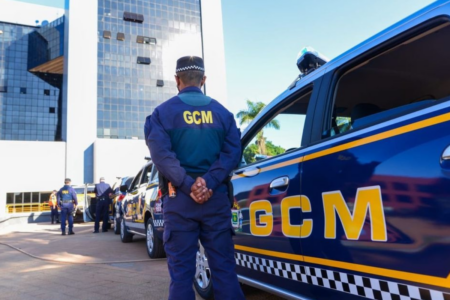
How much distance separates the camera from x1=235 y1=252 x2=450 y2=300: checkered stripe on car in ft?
5.10

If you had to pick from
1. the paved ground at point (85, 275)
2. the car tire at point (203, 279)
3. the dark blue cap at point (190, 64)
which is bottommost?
the paved ground at point (85, 275)

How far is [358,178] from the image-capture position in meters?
1.84

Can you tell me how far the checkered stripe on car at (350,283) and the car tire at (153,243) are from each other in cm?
364

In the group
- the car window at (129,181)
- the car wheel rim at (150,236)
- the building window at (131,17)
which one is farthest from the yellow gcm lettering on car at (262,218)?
the building window at (131,17)

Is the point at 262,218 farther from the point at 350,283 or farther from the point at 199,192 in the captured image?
the point at 350,283

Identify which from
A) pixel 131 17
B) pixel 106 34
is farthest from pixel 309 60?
pixel 131 17

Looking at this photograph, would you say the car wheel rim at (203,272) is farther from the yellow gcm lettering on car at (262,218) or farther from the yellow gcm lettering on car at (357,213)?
the yellow gcm lettering on car at (357,213)

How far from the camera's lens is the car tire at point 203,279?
3.44m

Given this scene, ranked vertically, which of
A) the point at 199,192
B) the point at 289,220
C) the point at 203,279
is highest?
the point at 199,192

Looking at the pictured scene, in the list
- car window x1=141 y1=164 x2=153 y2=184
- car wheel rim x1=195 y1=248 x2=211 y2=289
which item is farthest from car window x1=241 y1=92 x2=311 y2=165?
car window x1=141 y1=164 x2=153 y2=184

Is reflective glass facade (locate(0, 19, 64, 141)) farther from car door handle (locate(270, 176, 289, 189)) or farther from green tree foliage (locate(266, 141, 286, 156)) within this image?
car door handle (locate(270, 176, 289, 189))

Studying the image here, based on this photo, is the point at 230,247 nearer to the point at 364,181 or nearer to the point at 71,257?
the point at 364,181

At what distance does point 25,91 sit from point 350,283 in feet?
191

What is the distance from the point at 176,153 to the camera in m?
2.34
